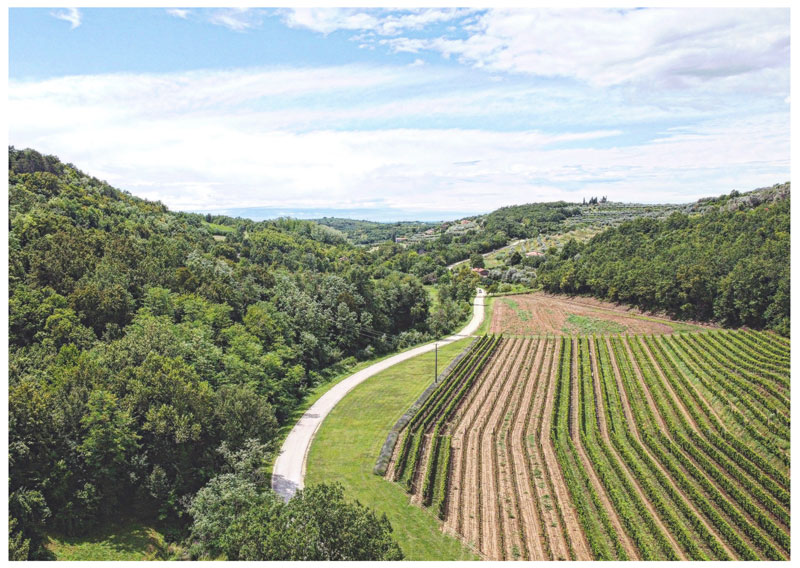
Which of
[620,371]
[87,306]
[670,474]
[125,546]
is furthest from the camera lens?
[620,371]

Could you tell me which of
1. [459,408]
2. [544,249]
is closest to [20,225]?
[459,408]

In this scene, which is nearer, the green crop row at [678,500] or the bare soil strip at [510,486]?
the green crop row at [678,500]

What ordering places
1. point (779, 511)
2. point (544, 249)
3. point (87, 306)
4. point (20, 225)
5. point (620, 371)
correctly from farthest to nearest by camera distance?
point (544, 249)
point (620, 371)
point (20, 225)
point (87, 306)
point (779, 511)

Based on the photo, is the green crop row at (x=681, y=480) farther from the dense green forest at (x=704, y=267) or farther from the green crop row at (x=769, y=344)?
the dense green forest at (x=704, y=267)

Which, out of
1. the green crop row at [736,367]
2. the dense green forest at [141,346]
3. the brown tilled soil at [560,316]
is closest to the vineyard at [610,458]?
the green crop row at [736,367]

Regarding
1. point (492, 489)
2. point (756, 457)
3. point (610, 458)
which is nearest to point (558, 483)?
point (492, 489)

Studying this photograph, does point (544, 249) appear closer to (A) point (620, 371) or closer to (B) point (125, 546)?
(A) point (620, 371)

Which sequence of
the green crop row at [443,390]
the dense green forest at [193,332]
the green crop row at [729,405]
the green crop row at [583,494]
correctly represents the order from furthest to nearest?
1. the green crop row at [729,405]
2. the green crop row at [443,390]
3. the dense green forest at [193,332]
4. the green crop row at [583,494]

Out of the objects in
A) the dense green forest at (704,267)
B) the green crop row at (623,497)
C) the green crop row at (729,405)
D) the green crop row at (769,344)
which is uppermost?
the dense green forest at (704,267)
